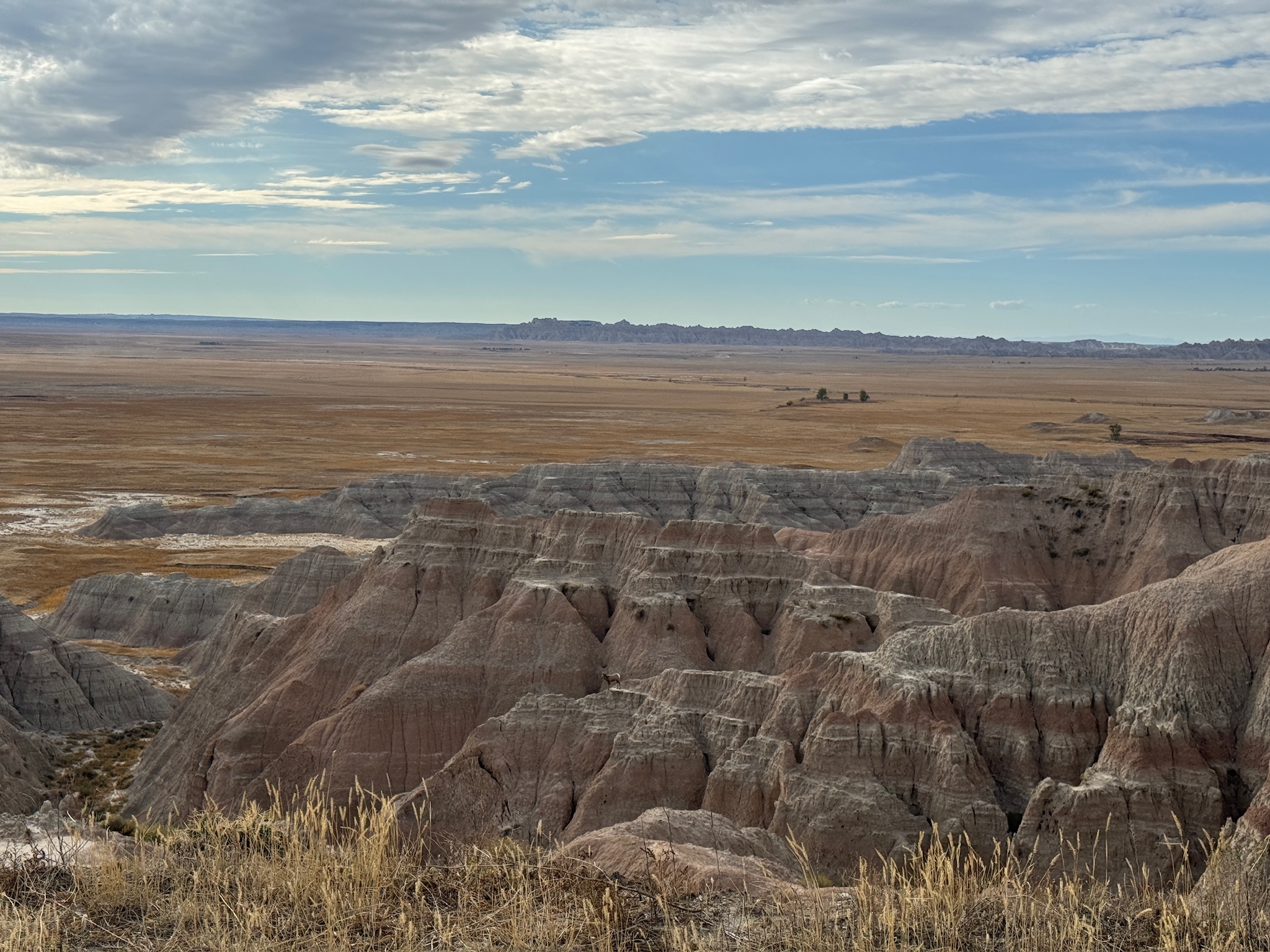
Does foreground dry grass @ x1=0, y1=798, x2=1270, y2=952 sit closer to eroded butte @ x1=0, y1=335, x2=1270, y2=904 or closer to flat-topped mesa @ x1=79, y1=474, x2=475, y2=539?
eroded butte @ x1=0, y1=335, x2=1270, y2=904

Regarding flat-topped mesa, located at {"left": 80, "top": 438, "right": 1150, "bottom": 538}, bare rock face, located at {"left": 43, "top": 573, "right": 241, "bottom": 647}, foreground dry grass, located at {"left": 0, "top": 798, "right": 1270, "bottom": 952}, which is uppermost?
foreground dry grass, located at {"left": 0, "top": 798, "right": 1270, "bottom": 952}

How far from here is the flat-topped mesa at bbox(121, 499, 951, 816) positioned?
109 feet

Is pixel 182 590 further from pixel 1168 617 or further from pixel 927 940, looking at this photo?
pixel 927 940

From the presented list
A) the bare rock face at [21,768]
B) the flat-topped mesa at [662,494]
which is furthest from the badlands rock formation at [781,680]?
the flat-topped mesa at [662,494]

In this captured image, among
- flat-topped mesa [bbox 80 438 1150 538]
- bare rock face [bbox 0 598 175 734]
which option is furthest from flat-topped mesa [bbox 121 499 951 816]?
flat-topped mesa [bbox 80 438 1150 538]

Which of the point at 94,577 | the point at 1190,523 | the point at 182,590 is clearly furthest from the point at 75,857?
the point at 94,577

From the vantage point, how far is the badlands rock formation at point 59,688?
43.8 m

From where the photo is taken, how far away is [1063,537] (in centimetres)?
4872

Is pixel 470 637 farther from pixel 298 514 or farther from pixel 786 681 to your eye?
pixel 298 514

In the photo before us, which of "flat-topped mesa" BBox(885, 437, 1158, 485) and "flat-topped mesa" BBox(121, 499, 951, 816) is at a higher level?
"flat-topped mesa" BBox(885, 437, 1158, 485)

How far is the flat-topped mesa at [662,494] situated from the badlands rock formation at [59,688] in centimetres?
2675

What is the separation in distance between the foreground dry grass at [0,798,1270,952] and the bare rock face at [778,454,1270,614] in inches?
1238

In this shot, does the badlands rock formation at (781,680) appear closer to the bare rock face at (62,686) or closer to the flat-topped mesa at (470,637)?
the flat-topped mesa at (470,637)

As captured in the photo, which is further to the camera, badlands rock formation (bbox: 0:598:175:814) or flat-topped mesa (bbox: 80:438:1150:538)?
flat-topped mesa (bbox: 80:438:1150:538)
